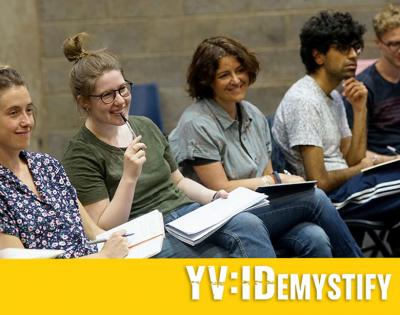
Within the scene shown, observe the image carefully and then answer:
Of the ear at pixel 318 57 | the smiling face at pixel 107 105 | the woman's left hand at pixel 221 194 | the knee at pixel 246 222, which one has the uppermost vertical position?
the ear at pixel 318 57

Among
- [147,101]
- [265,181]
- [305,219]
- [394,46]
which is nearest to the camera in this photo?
[305,219]

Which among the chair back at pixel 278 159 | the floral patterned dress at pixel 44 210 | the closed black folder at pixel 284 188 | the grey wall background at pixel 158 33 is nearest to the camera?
the floral patterned dress at pixel 44 210

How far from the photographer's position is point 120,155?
8.32 feet

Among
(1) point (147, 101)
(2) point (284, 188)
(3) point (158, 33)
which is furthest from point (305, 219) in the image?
(3) point (158, 33)

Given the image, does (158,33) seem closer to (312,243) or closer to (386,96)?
(386,96)

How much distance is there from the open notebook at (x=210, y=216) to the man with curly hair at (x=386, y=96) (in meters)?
0.98

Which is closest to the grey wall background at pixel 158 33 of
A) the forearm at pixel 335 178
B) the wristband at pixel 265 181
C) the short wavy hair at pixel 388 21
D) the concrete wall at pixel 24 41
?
the concrete wall at pixel 24 41

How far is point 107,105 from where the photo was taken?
2.50 metres

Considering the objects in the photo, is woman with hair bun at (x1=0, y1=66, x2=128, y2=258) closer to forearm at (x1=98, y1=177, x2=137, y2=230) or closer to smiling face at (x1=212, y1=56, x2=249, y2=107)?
forearm at (x1=98, y1=177, x2=137, y2=230)

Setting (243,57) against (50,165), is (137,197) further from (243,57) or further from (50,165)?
(243,57)

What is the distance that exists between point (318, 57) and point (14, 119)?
1453mm

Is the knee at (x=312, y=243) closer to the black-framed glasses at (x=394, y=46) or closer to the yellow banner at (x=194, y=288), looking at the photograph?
the yellow banner at (x=194, y=288)

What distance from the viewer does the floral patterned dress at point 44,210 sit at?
2.14 m

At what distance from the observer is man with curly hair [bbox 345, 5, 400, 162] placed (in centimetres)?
341
